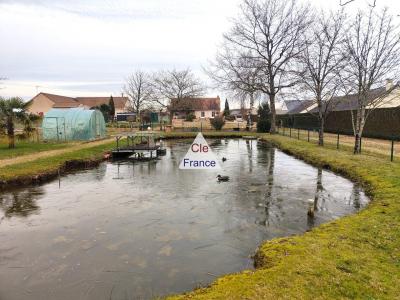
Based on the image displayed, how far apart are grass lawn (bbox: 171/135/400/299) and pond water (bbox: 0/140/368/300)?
2.50ft

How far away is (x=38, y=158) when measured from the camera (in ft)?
53.3

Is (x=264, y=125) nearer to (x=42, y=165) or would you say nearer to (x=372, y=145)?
(x=372, y=145)

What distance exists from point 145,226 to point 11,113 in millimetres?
17097

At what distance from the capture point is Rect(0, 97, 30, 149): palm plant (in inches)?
811

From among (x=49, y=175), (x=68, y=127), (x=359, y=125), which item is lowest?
(x=49, y=175)

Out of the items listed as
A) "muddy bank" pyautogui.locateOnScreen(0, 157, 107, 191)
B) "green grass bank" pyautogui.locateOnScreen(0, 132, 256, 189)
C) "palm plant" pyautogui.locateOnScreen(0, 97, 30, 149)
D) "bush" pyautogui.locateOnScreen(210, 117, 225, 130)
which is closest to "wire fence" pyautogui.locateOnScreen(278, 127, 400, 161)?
"bush" pyautogui.locateOnScreen(210, 117, 225, 130)

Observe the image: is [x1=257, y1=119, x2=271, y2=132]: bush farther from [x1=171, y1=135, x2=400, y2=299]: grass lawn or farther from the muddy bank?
[x1=171, y1=135, x2=400, y2=299]: grass lawn

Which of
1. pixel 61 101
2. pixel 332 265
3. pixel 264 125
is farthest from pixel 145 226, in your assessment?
pixel 61 101

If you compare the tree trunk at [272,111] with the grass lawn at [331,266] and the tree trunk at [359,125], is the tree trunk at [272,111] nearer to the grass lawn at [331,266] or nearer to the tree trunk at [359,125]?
the tree trunk at [359,125]

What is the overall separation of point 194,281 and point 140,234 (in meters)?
2.51

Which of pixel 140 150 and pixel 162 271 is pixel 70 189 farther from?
pixel 140 150

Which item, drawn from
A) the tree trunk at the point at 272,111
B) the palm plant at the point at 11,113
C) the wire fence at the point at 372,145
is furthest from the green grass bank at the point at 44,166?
the tree trunk at the point at 272,111

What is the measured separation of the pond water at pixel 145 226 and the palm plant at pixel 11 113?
885cm

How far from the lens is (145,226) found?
8094mm
